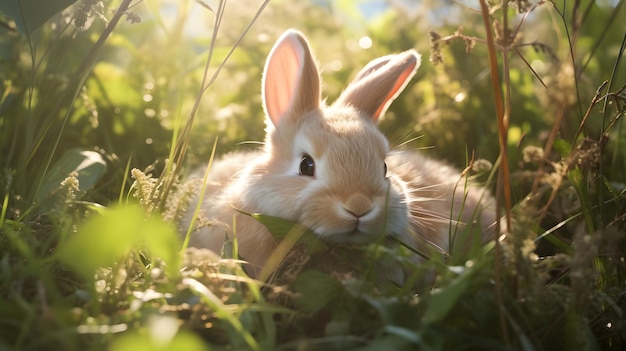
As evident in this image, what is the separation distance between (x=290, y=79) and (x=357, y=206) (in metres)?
0.97

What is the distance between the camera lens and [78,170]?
2902mm

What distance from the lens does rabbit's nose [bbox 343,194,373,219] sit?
7.91 feet

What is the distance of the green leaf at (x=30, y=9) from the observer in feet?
7.86

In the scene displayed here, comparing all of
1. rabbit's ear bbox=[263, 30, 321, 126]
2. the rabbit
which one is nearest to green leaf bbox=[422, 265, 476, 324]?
the rabbit

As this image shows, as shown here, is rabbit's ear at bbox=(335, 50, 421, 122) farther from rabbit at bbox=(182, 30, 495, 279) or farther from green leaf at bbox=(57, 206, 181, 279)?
green leaf at bbox=(57, 206, 181, 279)

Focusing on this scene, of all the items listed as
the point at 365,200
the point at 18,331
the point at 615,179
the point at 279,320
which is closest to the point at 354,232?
the point at 365,200

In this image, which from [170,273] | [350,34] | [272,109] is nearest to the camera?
[170,273]

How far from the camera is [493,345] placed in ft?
5.67

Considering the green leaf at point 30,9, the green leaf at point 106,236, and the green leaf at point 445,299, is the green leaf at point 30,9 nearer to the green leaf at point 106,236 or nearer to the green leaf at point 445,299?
the green leaf at point 106,236

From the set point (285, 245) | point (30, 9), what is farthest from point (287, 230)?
point (30, 9)

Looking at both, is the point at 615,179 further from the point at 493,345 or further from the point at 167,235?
the point at 167,235

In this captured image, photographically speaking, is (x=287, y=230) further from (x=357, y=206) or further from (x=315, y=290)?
(x=315, y=290)

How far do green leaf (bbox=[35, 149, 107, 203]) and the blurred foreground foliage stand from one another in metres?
0.01

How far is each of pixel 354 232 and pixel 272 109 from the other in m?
1.01
